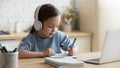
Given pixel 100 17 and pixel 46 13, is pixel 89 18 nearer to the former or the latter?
pixel 100 17

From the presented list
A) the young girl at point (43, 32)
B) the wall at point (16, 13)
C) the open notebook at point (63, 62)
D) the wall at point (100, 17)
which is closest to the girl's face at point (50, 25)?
the young girl at point (43, 32)

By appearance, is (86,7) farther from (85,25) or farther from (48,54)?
(48,54)

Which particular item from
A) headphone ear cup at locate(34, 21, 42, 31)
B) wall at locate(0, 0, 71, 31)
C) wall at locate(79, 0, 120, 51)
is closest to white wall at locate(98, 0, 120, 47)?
wall at locate(79, 0, 120, 51)

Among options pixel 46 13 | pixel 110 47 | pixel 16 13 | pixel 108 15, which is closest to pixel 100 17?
pixel 108 15

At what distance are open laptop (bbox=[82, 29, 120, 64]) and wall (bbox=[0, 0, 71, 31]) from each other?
193 centimetres

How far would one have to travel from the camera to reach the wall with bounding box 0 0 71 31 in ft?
11.4

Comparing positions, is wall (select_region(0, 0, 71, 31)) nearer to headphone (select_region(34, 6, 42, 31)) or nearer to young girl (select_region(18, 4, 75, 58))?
young girl (select_region(18, 4, 75, 58))

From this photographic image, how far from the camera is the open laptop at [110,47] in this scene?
1.62 m

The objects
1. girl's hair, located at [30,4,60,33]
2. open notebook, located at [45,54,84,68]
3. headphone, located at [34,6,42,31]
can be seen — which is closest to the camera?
open notebook, located at [45,54,84,68]

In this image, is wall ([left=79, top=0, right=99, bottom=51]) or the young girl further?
wall ([left=79, top=0, right=99, bottom=51])

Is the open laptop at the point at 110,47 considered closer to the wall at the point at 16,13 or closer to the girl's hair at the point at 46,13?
the girl's hair at the point at 46,13

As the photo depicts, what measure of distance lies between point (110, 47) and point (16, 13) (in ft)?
6.91

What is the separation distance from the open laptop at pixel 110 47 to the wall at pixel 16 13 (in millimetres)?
1935

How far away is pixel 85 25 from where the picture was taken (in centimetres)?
386
